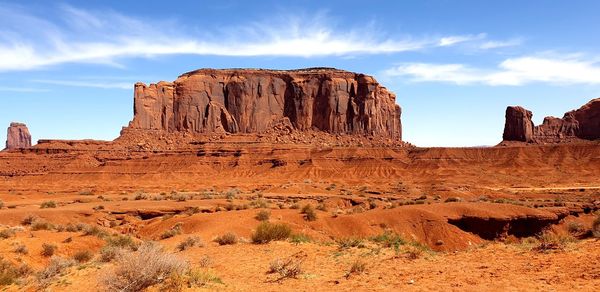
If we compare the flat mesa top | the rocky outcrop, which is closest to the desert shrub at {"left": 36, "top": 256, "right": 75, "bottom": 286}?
the rocky outcrop

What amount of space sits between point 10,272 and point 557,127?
102m

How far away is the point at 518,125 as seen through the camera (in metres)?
92.2

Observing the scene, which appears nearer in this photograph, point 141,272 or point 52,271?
point 141,272

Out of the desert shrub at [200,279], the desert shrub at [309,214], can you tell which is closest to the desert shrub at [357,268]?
the desert shrub at [200,279]

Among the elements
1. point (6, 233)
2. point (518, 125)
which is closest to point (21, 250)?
point (6, 233)

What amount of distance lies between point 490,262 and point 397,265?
2095 mm

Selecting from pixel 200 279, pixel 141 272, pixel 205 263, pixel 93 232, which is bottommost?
pixel 93 232

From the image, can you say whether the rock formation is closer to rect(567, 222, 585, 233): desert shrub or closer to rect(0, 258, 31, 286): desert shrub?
rect(567, 222, 585, 233): desert shrub

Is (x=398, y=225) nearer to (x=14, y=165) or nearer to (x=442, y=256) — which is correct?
(x=442, y=256)

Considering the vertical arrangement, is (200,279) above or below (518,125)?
below

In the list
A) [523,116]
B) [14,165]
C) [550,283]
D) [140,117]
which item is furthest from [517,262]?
[523,116]

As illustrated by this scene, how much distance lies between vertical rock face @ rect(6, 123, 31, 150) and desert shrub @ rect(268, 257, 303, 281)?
145789 millimetres

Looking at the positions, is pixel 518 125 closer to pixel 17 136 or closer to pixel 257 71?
pixel 257 71

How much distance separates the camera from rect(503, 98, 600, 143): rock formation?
91.1 m
